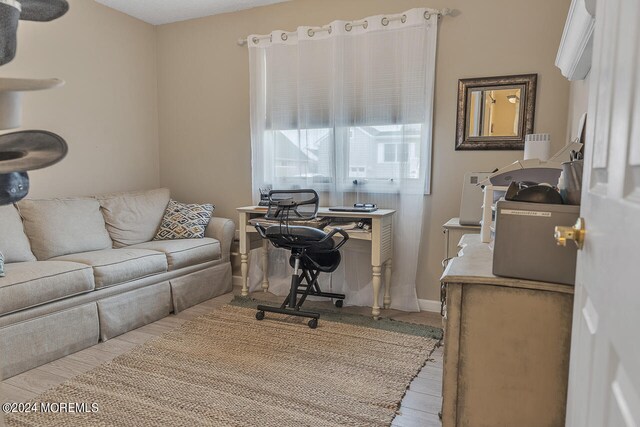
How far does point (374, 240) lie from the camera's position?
297 cm

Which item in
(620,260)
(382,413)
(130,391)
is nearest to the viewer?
(620,260)

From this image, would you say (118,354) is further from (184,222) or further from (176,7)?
(176,7)

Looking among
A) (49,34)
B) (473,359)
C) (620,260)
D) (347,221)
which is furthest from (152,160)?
(620,260)

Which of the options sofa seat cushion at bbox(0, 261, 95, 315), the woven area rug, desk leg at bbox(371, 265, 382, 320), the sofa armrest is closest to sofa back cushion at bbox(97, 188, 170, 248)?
the sofa armrest

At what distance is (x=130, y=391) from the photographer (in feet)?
6.60

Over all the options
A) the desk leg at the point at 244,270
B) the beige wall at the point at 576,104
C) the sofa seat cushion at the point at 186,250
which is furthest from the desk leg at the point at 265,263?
the beige wall at the point at 576,104

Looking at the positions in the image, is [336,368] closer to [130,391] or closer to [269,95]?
[130,391]

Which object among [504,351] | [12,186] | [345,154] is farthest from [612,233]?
[345,154]

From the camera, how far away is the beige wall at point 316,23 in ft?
9.25

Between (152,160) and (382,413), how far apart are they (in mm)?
3438

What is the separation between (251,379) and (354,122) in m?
2.10

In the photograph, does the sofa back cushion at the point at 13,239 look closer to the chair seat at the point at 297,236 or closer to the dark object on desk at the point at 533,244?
the chair seat at the point at 297,236

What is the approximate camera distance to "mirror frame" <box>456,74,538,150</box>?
2844 mm

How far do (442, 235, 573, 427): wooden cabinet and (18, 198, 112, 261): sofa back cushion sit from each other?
109 inches
